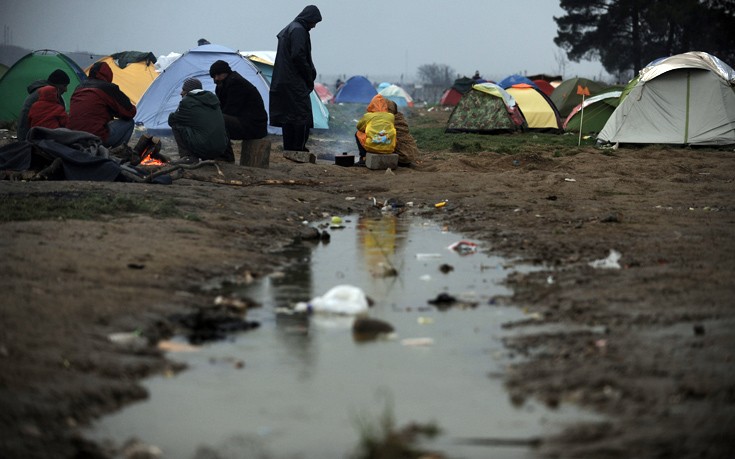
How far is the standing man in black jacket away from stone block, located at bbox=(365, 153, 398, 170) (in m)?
1.15

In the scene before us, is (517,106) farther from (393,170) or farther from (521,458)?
(521,458)

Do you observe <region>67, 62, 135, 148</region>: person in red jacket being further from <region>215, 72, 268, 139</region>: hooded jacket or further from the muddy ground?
the muddy ground

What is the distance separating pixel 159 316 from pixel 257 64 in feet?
55.1

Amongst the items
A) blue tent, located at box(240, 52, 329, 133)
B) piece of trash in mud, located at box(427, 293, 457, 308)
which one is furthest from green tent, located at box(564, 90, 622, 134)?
piece of trash in mud, located at box(427, 293, 457, 308)

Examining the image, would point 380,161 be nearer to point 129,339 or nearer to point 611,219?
point 611,219

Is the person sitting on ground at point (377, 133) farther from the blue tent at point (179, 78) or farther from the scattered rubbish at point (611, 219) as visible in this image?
the scattered rubbish at point (611, 219)

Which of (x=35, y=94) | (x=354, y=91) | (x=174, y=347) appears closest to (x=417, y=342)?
(x=174, y=347)

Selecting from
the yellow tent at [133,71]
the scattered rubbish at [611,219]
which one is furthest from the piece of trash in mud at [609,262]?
the yellow tent at [133,71]

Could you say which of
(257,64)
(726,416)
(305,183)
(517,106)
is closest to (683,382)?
(726,416)

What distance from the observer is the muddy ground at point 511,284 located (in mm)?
3859

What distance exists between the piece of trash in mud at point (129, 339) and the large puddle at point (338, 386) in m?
0.21

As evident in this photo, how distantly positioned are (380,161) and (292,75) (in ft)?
6.20

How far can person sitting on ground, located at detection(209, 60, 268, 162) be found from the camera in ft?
44.2

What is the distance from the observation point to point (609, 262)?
7.20 meters
